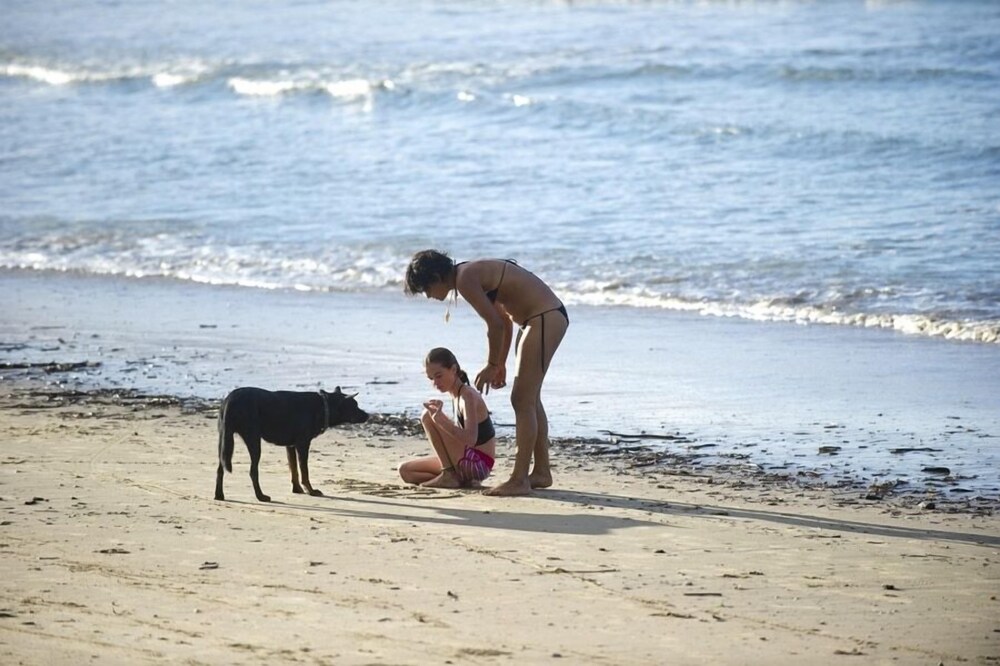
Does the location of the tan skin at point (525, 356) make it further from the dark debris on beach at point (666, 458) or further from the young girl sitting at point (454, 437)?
the dark debris on beach at point (666, 458)

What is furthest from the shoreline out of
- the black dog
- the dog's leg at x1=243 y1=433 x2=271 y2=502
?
the dog's leg at x1=243 y1=433 x2=271 y2=502

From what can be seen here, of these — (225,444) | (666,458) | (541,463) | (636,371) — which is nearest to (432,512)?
(541,463)

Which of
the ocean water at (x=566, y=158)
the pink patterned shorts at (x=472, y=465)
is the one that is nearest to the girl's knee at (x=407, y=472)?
the pink patterned shorts at (x=472, y=465)

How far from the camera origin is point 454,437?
768 centimetres

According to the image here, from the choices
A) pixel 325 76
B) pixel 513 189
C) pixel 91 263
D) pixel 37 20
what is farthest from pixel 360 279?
pixel 37 20

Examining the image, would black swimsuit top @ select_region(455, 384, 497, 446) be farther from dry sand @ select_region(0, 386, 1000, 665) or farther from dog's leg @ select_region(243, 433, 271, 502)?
dog's leg @ select_region(243, 433, 271, 502)

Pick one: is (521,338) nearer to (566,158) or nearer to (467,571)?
(467,571)

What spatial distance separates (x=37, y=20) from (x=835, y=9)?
26.0 meters

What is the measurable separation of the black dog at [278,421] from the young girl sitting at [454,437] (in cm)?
45

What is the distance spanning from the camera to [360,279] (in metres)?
14.9

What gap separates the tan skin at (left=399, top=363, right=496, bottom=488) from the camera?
7664 mm

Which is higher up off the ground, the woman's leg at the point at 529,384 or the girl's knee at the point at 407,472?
the woman's leg at the point at 529,384

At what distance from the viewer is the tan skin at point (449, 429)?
7.66 metres

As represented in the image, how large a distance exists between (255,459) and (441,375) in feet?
3.45
